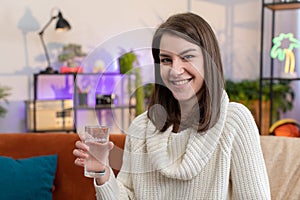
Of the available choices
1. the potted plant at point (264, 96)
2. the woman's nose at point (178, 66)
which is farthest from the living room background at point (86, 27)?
the woman's nose at point (178, 66)

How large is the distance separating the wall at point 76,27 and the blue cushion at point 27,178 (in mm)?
2422

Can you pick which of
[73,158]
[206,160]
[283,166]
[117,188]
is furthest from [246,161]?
[73,158]

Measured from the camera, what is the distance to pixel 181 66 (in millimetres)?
1003

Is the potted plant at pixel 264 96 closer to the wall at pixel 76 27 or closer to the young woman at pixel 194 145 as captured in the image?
the wall at pixel 76 27

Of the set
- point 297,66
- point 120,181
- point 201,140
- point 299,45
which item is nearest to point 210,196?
point 201,140

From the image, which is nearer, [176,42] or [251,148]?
[176,42]

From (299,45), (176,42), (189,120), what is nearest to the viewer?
(176,42)

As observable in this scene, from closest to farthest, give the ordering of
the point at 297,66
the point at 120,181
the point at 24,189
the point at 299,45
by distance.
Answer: the point at 120,181
the point at 24,189
the point at 299,45
the point at 297,66

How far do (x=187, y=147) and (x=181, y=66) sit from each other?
0.34 m

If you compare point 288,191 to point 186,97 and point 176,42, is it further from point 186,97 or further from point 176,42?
point 176,42

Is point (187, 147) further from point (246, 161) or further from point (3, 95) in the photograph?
point (3, 95)

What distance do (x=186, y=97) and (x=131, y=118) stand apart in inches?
7.4

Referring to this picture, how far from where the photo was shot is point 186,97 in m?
1.09

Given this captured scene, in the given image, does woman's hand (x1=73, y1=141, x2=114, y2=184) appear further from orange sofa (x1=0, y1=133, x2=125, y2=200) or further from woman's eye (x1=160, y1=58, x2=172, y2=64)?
orange sofa (x1=0, y1=133, x2=125, y2=200)
